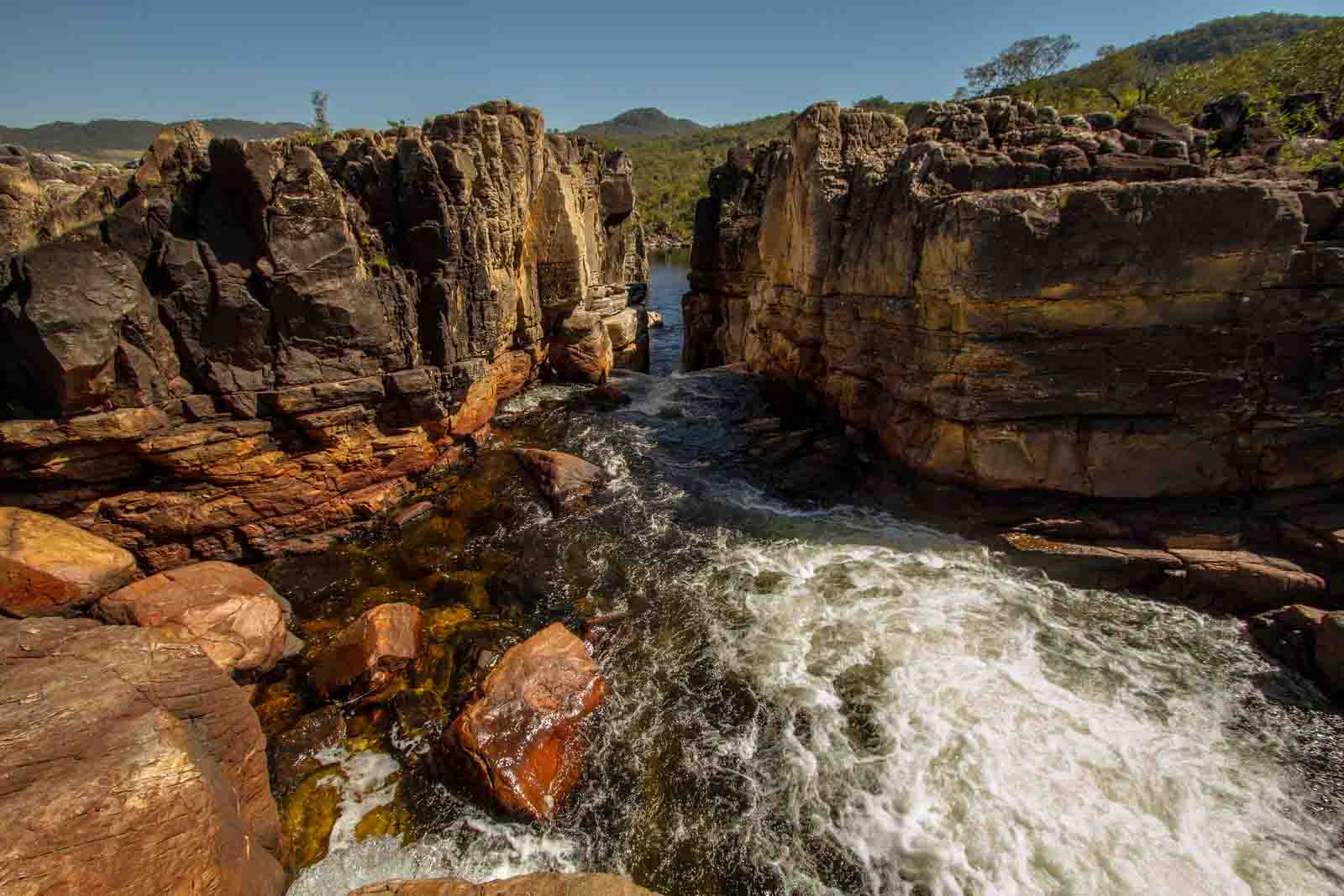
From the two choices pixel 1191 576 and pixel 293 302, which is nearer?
pixel 1191 576

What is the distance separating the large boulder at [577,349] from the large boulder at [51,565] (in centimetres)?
1476

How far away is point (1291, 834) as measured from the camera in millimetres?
6582

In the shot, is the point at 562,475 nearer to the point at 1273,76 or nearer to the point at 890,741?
the point at 890,741

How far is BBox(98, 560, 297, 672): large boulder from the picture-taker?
28.6 ft

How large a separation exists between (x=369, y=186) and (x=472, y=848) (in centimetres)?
Answer: 1416

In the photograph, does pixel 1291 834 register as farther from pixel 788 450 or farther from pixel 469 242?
pixel 469 242

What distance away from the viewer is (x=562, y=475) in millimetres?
14484

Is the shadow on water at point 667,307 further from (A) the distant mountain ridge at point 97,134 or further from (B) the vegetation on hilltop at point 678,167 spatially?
(A) the distant mountain ridge at point 97,134

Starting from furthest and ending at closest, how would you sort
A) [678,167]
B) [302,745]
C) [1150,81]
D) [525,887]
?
1. [678,167]
2. [1150,81]
3. [302,745]
4. [525,887]

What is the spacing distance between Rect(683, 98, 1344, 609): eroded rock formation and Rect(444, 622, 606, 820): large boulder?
9.01m

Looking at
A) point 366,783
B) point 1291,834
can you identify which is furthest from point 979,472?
point 366,783

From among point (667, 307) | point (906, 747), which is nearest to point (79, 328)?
point (906, 747)

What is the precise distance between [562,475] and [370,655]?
6.52 metres

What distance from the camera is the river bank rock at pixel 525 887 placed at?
5.59 m
